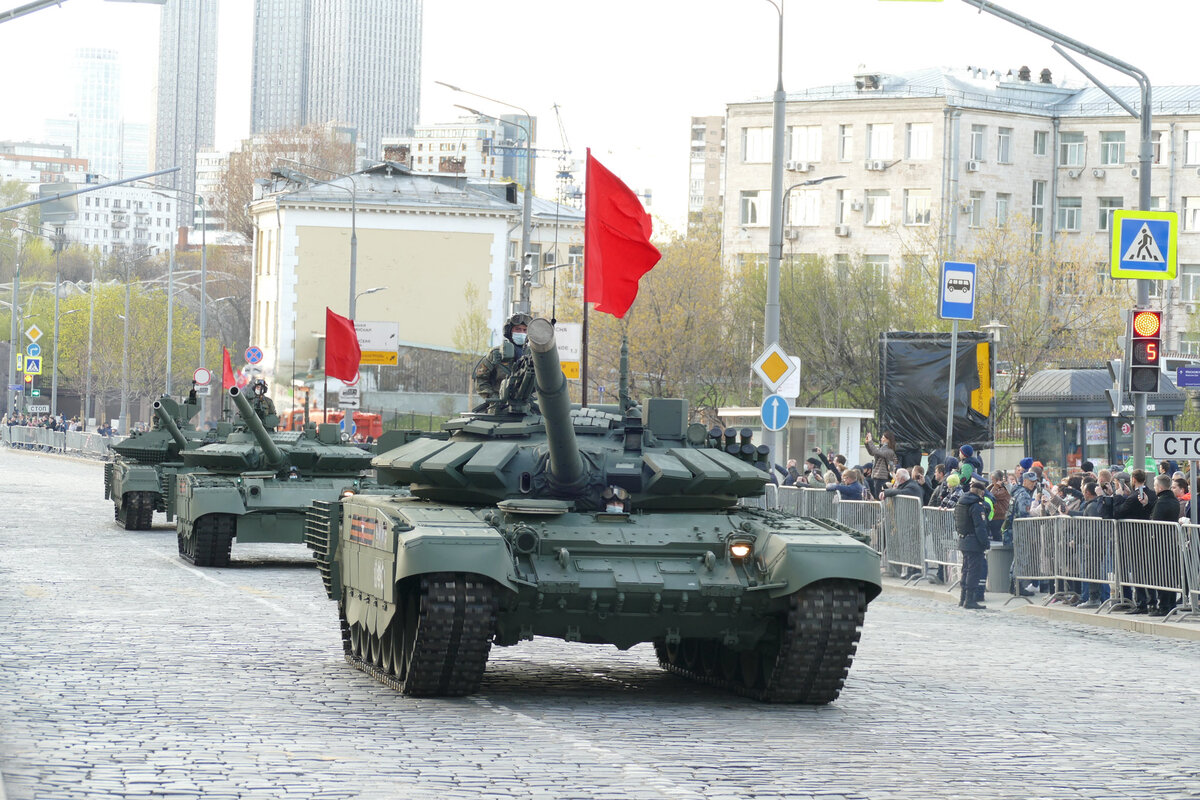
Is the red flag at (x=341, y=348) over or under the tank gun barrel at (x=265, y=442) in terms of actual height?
over

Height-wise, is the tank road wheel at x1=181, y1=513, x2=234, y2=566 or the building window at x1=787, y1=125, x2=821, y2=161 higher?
the building window at x1=787, y1=125, x2=821, y2=161

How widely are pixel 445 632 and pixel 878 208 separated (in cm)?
6197

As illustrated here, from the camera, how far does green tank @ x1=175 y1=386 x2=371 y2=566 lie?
22922mm

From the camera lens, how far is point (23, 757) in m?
9.24

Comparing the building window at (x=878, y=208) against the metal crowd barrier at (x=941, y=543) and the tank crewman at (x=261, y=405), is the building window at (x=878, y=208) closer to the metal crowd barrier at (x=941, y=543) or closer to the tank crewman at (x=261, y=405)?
the tank crewman at (x=261, y=405)

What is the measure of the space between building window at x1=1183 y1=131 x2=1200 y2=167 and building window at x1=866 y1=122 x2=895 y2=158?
1118 cm

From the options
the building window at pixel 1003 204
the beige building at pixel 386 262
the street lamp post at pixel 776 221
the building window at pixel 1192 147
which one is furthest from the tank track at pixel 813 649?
the building window at pixel 1192 147

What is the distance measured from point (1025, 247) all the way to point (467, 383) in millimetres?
21916

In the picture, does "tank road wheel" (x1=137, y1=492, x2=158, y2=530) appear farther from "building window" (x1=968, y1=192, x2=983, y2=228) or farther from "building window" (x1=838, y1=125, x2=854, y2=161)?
"building window" (x1=968, y1=192, x2=983, y2=228)

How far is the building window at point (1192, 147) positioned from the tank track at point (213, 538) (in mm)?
55946

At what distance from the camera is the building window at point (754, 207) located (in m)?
73.4

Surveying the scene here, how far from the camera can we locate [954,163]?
2744 inches

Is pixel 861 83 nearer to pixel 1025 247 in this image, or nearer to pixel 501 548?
pixel 1025 247

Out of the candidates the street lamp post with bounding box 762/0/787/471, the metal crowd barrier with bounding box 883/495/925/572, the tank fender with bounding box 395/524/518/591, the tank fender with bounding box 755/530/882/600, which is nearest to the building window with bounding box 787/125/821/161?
the street lamp post with bounding box 762/0/787/471
